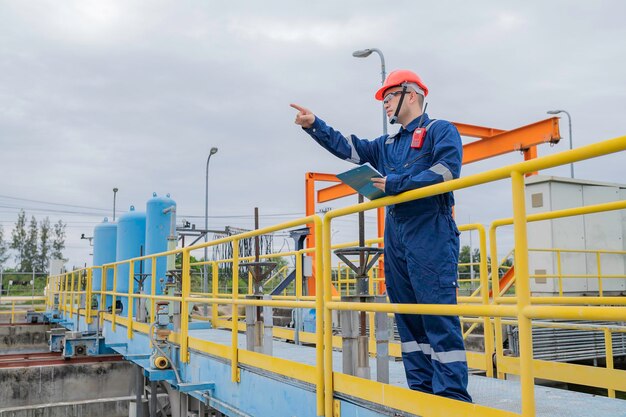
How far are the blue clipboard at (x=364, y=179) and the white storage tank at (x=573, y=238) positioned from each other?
9166mm

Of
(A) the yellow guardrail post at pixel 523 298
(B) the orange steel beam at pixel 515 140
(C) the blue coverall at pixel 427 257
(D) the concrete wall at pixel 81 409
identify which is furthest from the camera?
(B) the orange steel beam at pixel 515 140

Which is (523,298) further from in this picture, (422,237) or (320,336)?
(320,336)

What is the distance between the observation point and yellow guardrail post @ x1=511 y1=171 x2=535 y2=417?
217 cm

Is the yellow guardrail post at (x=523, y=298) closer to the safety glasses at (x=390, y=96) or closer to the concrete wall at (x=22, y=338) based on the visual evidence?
the safety glasses at (x=390, y=96)

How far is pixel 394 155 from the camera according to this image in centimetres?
344

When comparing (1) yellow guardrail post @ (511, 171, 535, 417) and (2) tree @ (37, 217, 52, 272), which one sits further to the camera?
(2) tree @ (37, 217, 52, 272)

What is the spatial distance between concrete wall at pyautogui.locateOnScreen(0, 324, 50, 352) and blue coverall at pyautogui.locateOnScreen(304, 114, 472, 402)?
17.6m

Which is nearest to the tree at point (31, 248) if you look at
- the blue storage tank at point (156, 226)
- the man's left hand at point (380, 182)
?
the blue storage tank at point (156, 226)

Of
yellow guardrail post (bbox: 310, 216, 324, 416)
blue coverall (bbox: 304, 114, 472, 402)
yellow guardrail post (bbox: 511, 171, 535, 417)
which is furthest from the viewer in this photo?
yellow guardrail post (bbox: 310, 216, 324, 416)

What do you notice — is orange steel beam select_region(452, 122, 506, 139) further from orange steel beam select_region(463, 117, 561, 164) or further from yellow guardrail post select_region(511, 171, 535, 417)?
yellow guardrail post select_region(511, 171, 535, 417)

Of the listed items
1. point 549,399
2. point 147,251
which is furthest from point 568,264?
point 549,399

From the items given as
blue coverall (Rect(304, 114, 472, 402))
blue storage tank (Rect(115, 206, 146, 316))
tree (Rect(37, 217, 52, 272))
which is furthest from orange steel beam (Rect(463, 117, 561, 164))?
tree (Rect(37, 217, 52, 272))

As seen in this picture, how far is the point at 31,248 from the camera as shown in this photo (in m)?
65.2

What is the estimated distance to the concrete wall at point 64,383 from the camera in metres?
10.3
